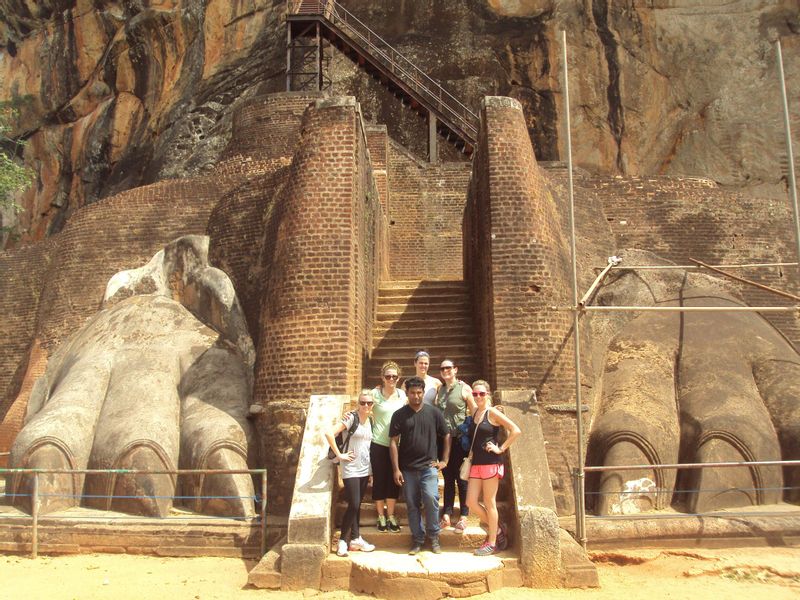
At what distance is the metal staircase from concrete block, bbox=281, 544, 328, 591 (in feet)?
51.3

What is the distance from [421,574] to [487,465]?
1076 mm

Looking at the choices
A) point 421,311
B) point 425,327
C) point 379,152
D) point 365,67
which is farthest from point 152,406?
point 365,67

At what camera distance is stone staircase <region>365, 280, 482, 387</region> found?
9758 millimetres

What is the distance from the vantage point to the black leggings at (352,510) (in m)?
6.37

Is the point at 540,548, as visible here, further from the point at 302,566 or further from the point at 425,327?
the point at 425,327

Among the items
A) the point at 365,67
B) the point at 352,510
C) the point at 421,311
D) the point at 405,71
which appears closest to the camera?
the point at 352,510

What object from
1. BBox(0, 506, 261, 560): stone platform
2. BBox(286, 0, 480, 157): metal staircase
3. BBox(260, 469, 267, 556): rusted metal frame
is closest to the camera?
BBox(260, 469, 267, 556): rusted metal frame

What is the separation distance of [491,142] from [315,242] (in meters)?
2.53

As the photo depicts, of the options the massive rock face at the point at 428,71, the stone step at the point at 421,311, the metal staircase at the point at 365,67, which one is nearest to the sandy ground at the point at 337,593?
the stone step at the point at 421,311

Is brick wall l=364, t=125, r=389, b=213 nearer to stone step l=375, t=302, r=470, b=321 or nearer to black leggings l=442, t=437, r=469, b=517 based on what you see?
stone step l=375, t=302, r=470, b=321

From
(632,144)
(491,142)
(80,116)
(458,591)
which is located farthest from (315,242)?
(80,116)

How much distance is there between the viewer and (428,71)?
26.4 metres

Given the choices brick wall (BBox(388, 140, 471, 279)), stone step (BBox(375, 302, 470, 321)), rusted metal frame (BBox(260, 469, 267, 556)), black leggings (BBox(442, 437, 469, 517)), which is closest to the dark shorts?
black leggings (BBox(442, 437, 469, 517))

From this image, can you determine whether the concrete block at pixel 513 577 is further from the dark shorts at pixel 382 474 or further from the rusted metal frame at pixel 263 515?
→ the rusted metal frame at pixel 263 515
